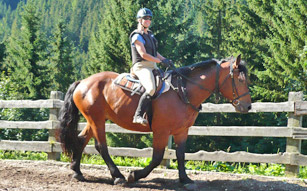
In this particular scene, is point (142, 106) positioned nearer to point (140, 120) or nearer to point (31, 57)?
point (140, 120)

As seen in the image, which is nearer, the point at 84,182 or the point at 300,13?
the point at 84,182

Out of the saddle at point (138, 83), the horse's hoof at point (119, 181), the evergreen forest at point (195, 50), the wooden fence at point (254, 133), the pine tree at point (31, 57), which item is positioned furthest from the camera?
the pine tree at point (31, 57)

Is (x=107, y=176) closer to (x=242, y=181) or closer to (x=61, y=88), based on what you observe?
(x=242, y=181)

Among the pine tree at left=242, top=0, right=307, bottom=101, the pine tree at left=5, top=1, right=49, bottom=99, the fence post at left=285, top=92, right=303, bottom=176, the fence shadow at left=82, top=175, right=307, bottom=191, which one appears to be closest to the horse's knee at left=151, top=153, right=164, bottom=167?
the fence shadow at left=82, top=175, right=307, bottom=191

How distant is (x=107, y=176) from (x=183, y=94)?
86.9 inches

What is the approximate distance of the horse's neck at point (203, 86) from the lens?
5.45 meters

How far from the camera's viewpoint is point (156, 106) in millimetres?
5336

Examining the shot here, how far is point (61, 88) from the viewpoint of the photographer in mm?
33938

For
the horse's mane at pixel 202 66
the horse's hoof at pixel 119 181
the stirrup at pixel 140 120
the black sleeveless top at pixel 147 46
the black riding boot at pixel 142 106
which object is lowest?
the horse's hoof at pixel 119 181

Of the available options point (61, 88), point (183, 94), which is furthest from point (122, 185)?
point (61, 88)

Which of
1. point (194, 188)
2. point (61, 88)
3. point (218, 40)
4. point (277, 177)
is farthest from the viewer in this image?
point (61, 88)

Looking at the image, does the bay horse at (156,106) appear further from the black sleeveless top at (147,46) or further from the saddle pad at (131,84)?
the black sleeveless top at (147,46)

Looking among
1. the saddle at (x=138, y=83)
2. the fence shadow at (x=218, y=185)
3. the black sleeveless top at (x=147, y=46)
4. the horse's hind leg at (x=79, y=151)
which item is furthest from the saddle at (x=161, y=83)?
the fence shadow at (x=218, y=185)

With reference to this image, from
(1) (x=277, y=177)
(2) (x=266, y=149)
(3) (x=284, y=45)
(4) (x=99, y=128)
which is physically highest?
(3) (x=284, y=45)
